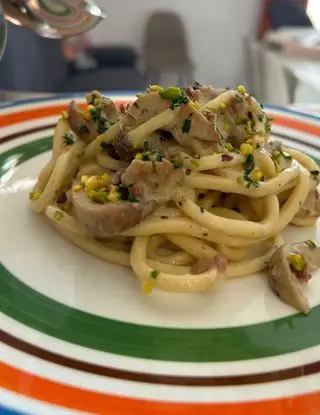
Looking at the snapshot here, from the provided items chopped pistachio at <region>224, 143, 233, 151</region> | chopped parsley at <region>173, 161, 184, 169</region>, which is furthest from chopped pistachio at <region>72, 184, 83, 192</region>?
chopped pistachio at <region>224, 143, 233, 151</region>

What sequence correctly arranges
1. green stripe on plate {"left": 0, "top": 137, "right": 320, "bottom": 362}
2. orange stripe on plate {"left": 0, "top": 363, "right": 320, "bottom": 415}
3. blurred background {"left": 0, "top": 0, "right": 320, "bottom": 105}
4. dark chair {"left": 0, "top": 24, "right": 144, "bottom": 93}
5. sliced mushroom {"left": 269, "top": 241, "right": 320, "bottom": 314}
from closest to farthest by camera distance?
orange stripe on plate {"left": 0, "top": 363, "right": 320, "bottom": 415} → green stripe on plate {"left": 0, "top": 137, "right": 320, "bottom": 362} → sliced mushroom {"left": 269, "top": 241, "right": 320, "bottom": 314} → dark chair {"left": 0, "top": 24, "right": 144, "bottom": 93} → blurred background {"left": 0, "top": 0, "right": 320, "bottom": 105}

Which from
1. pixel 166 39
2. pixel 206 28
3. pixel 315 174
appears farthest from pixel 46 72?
pixel 315 174

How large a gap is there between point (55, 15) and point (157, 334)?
1185mm

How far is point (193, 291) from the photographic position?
109 centimetres

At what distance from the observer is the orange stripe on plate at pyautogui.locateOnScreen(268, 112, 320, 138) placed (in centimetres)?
177

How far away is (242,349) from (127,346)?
18 cm

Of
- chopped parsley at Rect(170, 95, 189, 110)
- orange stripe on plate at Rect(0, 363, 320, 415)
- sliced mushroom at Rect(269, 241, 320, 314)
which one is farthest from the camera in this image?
chopped parsley at Rect(170, 95, 189, 110)

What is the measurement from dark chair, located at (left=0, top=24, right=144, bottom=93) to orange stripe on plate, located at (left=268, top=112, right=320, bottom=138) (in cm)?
191

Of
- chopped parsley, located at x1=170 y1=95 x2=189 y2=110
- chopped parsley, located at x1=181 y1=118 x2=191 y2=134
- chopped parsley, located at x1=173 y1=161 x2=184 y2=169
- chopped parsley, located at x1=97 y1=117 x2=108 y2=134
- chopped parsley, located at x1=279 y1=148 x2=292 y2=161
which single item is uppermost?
chopped parsley, located at x1=170 y1=95 x2=189 y2=110

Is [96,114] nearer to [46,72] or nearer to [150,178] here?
[150,178]

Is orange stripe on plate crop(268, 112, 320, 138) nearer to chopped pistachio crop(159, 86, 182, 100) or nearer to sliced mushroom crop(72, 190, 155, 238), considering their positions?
chopped pistachio crop(159, 86, 182, 100)

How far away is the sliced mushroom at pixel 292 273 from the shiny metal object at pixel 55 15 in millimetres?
963

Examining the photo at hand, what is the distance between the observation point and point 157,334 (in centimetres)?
96

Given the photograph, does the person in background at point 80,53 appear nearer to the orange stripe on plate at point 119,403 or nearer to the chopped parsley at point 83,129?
the chopped parsley at point 83,129
